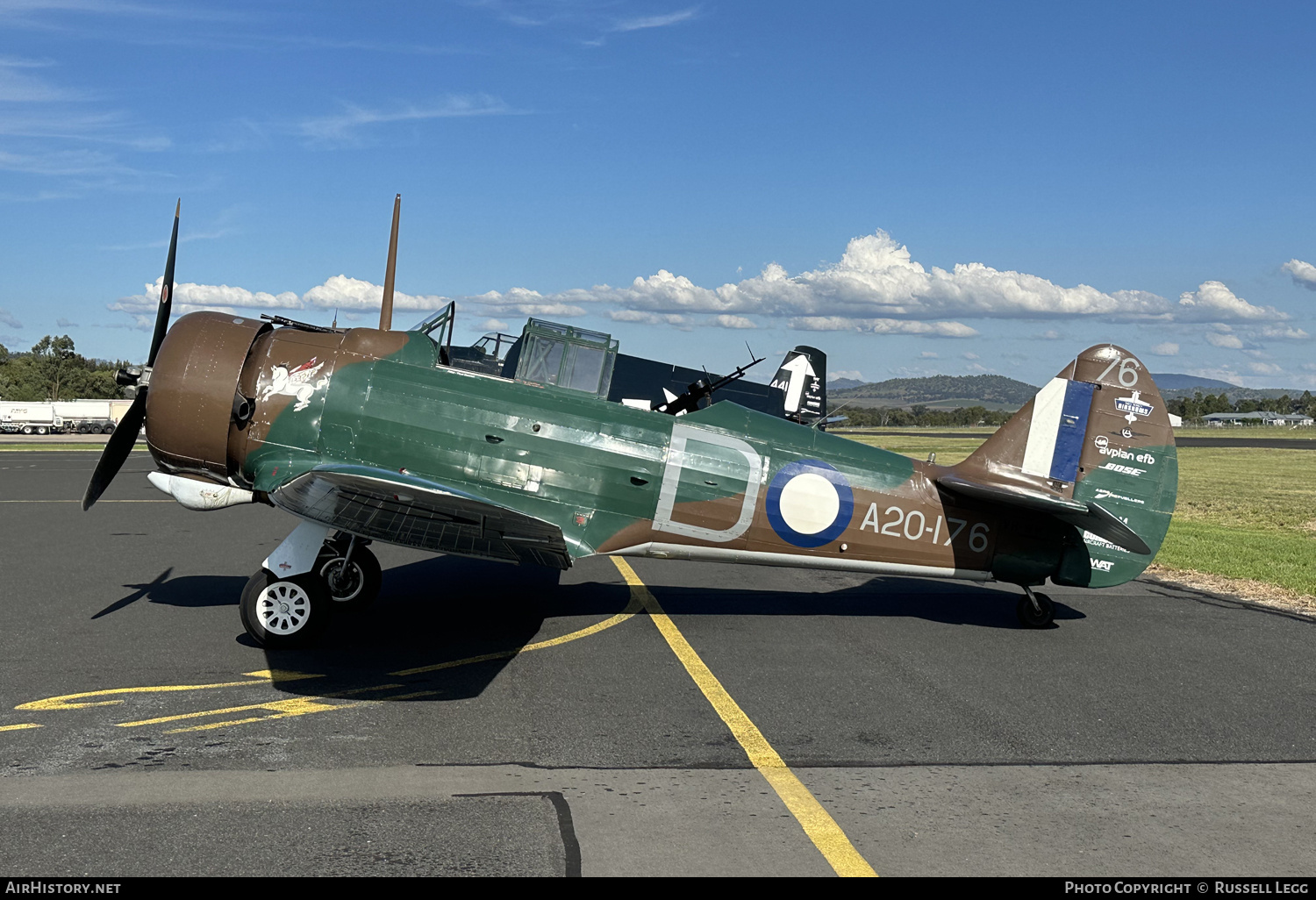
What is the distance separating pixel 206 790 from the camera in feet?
15.7

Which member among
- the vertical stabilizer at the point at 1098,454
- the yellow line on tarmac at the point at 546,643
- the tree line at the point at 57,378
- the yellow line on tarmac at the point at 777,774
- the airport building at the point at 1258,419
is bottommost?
the tree line at the point at 57,378

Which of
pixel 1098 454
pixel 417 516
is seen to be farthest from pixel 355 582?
pixel 1098 454

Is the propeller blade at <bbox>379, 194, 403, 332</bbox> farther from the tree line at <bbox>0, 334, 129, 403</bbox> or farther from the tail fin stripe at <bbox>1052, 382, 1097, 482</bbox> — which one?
the tree line at <bbox>0, 334, 129, 403</bbox>

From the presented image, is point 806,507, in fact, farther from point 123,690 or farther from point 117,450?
point 117,450

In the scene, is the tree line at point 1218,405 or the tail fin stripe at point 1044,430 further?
the tree line at point 1218,405

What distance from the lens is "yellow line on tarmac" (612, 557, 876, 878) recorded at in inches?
165

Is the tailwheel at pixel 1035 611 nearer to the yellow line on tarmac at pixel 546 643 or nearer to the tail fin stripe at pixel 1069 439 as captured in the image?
the tail fin stripe at pixel 1069 439

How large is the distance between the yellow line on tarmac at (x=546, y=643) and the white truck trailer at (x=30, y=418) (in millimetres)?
72713

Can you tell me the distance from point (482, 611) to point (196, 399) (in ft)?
11.0

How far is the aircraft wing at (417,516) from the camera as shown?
6629 millimetres

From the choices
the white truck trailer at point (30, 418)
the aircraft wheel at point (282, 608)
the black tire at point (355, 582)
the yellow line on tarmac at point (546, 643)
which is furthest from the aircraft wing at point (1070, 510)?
the white truck trailer at point (30, 418)

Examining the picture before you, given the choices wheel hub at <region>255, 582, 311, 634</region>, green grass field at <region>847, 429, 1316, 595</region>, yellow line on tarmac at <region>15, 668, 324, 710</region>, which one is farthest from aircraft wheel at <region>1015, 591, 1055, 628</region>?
wheel hub at <region>255, 582, 311, 634</region>

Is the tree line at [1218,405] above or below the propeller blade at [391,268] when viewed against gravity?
above

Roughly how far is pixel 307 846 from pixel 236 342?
565 cm
